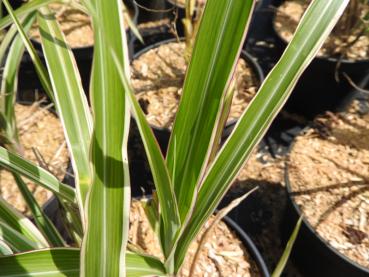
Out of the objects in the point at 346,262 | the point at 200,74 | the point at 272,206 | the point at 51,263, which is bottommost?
the point at 272,206

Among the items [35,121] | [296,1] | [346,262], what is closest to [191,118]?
[346,262]

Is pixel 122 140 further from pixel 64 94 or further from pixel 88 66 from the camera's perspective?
pixel 88 66

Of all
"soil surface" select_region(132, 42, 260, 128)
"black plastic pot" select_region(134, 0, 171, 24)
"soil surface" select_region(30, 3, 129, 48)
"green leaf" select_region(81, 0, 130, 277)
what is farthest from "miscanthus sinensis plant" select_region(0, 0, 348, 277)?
"black plastic pot" select_region(134, 0, 171, 24)

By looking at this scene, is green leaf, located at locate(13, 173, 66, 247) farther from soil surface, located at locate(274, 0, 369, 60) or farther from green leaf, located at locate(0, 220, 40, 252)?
soil surface, located at locate(274, 0, 369, 60)

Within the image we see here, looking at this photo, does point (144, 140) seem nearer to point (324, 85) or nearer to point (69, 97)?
point (69, 97)

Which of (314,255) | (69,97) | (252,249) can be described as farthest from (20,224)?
(314,255)

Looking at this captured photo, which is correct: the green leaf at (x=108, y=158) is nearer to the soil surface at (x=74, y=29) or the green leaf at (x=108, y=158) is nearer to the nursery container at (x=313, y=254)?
the nursery container at (x=313, y=254)

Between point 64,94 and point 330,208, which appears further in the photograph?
point 330,208
